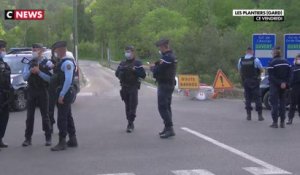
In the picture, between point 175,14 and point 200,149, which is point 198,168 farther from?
point 175,14

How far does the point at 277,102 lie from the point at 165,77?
9.95 feet

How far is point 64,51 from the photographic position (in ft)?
36.4

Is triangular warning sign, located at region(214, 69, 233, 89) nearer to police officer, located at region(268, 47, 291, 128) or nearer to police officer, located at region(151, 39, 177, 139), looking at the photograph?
police officer, located at region(268, 47, 291, 128)

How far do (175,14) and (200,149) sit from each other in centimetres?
5650

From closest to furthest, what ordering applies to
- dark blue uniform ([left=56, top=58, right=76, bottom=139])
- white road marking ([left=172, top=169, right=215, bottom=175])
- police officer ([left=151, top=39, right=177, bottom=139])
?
white road marking ([left=172, top=169, right=215, bottom=175]) < dark blue uniform ([left=56, top=58, right=76, bottom=139]) < police officer ([left=151, top=39, right=177, bottom=139])

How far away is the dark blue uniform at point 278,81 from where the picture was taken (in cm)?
1411

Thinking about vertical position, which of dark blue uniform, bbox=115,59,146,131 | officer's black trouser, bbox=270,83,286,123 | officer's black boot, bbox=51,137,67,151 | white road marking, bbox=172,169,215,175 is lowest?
white road marking, bbox=172,169,215,175

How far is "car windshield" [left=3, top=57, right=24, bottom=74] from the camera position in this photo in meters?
19.4

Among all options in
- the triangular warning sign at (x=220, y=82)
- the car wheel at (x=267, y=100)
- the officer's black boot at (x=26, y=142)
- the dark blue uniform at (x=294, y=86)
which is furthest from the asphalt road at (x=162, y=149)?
the triangular warning sign at (x=220, y=82)

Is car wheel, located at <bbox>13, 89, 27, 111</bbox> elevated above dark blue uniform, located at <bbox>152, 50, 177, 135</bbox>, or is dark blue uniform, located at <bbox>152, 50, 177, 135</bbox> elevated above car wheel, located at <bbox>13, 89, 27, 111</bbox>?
dark blue uniform, located at <bbox>152, 50, 177, 135</bbox>

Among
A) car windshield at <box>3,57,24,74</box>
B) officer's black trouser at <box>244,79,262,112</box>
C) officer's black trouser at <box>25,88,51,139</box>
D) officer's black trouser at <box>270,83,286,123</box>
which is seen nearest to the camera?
officer's black trouser at <box>25,88,51,139</box>

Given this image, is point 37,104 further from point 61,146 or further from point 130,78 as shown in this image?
point 130,78

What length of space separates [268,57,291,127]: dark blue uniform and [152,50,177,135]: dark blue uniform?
2.73m

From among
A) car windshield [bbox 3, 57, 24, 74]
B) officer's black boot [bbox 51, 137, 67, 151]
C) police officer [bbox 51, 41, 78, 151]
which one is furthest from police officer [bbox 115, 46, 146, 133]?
car windshield [bbox 3, 57, 24, 74]
